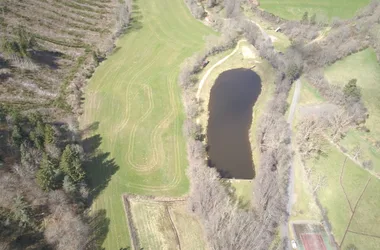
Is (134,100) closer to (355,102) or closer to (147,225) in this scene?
(147,225)

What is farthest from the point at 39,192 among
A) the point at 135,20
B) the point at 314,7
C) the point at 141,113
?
the point at 314,7

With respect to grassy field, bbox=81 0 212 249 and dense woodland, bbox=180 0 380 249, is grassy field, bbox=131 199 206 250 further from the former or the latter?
grassy field, bbox=81 0 212 249

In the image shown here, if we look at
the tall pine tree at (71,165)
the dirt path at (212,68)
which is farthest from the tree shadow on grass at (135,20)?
the tall pine tree at (71,165)

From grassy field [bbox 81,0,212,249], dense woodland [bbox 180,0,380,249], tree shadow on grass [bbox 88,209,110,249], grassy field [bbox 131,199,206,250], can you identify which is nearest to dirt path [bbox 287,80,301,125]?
dense woodland [bbox 180,0,380,249]

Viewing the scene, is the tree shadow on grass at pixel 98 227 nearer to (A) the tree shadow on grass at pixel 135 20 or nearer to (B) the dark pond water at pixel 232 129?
(B) the dark pond water at pixel 232 129

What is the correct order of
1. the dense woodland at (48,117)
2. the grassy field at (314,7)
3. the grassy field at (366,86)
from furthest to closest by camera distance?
1. the grassy field at (314,7)
2. the grassy field at (366,86)
3. the dense woodland at (48,117)

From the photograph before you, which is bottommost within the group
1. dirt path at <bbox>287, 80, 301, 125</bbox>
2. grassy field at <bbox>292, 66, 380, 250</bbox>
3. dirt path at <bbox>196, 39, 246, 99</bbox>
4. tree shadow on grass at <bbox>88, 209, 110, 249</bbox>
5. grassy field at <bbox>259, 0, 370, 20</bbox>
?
tree shadow on grass at <bbox>88, 209, 110, 249</bbox>
